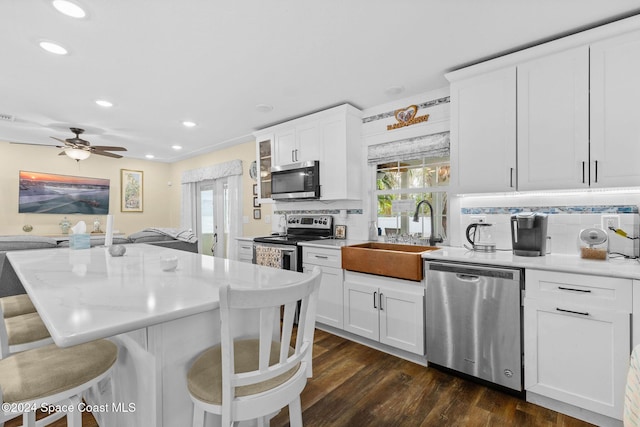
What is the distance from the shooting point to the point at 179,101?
3291 mm

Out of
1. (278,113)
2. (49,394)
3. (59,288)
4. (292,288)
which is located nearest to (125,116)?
(278,113)

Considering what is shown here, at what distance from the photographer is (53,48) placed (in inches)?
87.2

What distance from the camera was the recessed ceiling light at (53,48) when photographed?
2.15 meters

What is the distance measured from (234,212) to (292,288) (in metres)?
4.46

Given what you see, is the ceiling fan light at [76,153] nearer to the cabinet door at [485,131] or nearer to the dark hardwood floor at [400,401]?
the dark hardwood floor at [400,401]

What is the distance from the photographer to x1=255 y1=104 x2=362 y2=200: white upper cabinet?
333 cm

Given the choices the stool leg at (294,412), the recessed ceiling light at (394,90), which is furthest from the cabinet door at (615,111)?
the stool leg at (294,412)

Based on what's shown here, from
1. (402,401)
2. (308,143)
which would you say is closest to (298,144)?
(308,143)

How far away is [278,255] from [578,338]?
2530 mm

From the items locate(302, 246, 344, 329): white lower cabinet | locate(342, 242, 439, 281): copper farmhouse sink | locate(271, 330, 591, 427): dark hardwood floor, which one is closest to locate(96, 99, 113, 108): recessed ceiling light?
locate(302, 246, 344, 329): white lower cabinet

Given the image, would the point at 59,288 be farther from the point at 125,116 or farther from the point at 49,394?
the point at 125,116

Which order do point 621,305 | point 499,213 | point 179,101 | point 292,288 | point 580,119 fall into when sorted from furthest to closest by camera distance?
point 179,101 → point 499,213 → point 580,119 → point 621,305 → point 292,288

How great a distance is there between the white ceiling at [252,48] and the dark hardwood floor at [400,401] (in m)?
2.43

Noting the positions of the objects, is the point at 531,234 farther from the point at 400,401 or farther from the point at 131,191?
the point at 131,191
